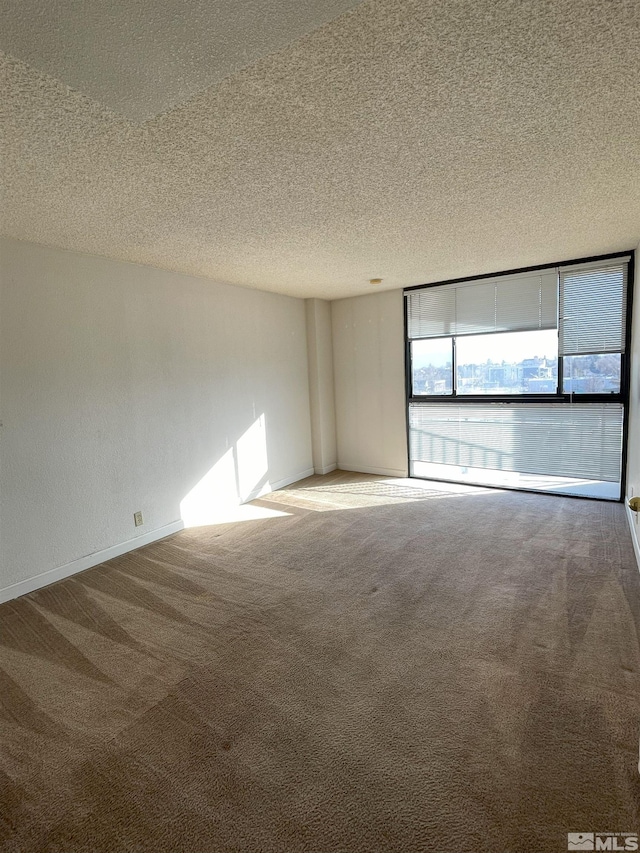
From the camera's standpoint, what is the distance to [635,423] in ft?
11.9

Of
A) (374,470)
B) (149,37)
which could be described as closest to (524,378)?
(374,470)

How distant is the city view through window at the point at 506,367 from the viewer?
14.5 ft

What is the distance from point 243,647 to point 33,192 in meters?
2.66

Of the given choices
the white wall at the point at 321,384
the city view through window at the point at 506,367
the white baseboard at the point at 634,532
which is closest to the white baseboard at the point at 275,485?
the white wall at the point at 321,384

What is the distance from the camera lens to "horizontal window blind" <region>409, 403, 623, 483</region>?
14.5 feet

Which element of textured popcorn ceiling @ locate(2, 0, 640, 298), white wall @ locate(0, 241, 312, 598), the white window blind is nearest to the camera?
textured popcorn ceiling @ locate(2, 0, 640, 298)

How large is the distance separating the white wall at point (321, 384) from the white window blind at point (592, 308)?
288 centimetres

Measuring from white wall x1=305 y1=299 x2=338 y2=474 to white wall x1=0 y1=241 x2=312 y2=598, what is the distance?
2.50 feet

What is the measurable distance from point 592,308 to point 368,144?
3.50m

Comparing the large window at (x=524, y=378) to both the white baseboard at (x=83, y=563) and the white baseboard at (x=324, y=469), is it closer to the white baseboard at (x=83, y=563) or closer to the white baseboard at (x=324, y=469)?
the white baseboard at (x=324, y=469)

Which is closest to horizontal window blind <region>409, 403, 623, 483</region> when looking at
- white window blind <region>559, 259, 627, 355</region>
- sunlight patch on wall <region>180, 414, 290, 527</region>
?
white window blind <region>559, 259, 627, 355</region>

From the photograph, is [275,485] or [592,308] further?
[275,485]

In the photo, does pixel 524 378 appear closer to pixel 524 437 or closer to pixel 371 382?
pixel 524 437

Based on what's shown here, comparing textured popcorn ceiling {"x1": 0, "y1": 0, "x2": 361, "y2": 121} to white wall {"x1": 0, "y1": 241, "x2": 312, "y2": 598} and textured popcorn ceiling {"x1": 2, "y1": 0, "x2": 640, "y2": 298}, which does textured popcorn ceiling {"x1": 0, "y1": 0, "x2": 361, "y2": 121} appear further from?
white wall {"x1": 0, "y1": 241, "x2": 312, "y2": 598}
